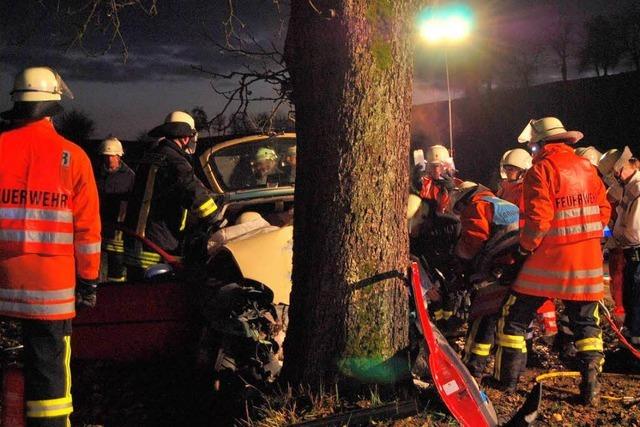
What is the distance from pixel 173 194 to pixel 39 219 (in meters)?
1.76

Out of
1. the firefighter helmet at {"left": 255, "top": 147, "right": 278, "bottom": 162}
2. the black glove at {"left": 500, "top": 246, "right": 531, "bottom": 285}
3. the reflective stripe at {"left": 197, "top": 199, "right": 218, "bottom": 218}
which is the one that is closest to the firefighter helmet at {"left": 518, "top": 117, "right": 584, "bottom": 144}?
the black glove at {"left": 500, "top": 246, "right": 531, "bottom": 285}

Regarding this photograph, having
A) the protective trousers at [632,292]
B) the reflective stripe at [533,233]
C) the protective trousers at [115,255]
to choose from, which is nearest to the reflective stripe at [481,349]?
the reflective stripe at [533,233]

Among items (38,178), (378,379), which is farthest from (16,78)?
(378,379)

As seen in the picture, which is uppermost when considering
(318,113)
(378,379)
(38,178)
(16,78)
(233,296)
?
(16,78)

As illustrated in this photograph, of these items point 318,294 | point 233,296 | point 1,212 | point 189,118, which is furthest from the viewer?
point 189,118

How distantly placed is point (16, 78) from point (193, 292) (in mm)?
1716

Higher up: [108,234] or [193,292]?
[108,234]

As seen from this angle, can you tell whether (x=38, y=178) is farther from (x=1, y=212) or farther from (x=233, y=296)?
(x=233, y=296)

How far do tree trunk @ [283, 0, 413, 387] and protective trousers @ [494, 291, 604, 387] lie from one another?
1.15 metres

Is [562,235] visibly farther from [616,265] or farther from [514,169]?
[616,265]

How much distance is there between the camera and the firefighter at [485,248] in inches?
205

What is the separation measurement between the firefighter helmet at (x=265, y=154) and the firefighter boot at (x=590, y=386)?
142 inches

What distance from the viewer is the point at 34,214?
146 inches

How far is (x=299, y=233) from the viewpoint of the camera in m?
4.04
